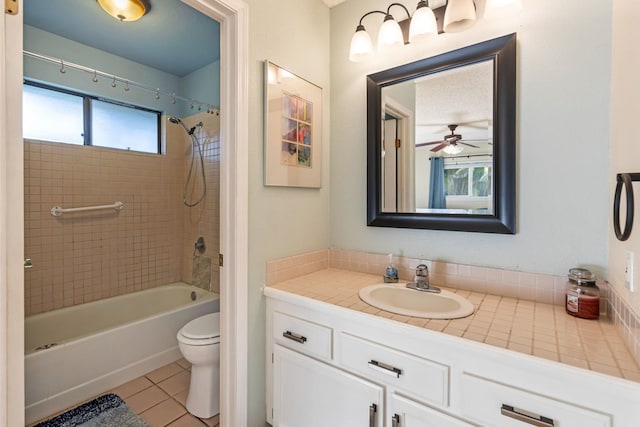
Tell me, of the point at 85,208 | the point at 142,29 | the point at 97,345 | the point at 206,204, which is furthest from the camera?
the point at 206,204

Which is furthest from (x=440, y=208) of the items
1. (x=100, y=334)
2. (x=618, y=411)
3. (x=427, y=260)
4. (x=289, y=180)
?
(x=100, y=334)

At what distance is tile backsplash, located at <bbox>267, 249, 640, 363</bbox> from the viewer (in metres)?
0.96

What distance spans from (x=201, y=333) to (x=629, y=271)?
76.0 inches

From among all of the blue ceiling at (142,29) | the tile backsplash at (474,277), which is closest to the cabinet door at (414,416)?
the tile backsplash at (474,277)

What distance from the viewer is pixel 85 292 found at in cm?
236

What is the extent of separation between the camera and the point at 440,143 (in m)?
1.51

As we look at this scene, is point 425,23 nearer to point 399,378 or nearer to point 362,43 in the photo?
point 362,43

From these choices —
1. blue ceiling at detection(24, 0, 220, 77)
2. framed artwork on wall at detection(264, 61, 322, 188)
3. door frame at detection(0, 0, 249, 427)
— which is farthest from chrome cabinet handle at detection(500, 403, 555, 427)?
blue ceiling at detection(24, 0, 220, 77)

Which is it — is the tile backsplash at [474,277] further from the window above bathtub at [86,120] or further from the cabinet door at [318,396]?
the window above bathtub at [86,120]

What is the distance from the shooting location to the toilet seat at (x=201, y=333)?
1.69m

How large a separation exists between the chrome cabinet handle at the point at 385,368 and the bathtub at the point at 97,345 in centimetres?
181

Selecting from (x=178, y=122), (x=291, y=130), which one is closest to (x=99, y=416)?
(x=291, y=130)

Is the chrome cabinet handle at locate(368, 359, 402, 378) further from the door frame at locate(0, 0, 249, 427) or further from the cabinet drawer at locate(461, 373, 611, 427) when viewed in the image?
the door frame at locate(0, 0, 249, 427)

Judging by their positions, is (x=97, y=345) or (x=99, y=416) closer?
(x=99, y=416)
